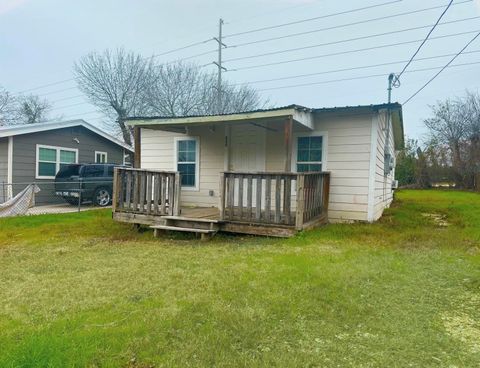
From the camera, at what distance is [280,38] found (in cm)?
1791

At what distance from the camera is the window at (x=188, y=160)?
31.3 feet

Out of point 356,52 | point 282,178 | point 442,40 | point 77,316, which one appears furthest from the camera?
point 356,52

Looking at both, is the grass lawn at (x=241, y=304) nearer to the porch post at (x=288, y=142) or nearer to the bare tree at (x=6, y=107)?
the porch post at (x=288, y=142)

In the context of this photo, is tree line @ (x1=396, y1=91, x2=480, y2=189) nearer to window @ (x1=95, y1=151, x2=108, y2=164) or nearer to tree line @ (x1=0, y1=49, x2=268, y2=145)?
tree line @ (x1=0, y1=49, x2=268, y2=145)

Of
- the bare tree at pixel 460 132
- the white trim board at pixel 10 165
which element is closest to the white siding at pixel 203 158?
the white trim board at pixel 10 165

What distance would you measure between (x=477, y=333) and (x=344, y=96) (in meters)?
21.5

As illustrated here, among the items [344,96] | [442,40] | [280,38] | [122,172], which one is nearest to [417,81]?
[442,40]

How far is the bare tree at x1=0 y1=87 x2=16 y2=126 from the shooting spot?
96.2 feet

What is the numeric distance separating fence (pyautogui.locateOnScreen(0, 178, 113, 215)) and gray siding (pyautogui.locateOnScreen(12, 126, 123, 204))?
0.03 m

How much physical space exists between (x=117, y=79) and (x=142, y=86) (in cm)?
170

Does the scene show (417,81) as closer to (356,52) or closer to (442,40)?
(442,40)

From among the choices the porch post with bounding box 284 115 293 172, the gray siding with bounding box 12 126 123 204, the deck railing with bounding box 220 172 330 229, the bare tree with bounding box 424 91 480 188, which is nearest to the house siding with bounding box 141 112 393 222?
the deck railing with bounding box 220 172 330 229

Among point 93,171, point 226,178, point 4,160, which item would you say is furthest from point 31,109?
point 226,178

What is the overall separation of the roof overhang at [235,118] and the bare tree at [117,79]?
53.5ft
